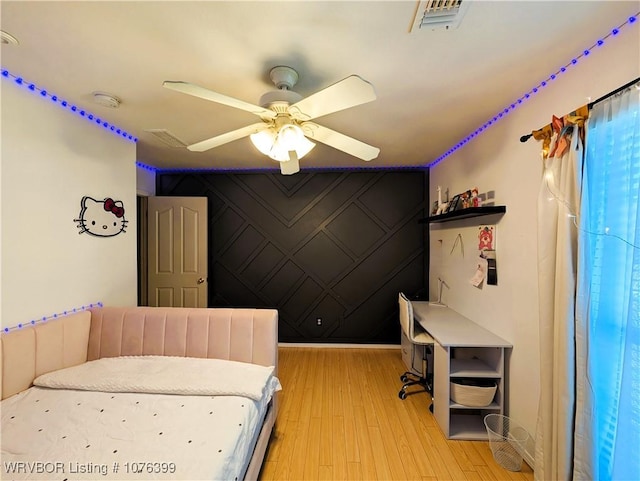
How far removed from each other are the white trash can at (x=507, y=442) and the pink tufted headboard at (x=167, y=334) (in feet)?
5.54

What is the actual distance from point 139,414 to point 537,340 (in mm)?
2439

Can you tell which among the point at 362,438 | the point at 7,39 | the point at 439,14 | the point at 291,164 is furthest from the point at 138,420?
the point at 439,14

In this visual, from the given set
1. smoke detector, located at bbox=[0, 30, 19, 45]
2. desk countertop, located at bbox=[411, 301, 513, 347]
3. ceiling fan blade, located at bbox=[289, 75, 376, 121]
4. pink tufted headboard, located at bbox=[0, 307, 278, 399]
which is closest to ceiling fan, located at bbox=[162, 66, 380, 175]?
ceiling fan blade, located at bbox=[289, 75, 376, 121]

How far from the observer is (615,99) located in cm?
122

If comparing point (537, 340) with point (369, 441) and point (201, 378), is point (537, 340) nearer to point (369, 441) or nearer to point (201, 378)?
point (369, 441)

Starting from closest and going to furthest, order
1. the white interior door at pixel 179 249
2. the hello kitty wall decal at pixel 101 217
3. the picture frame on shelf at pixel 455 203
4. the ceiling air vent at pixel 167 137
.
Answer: the hello kitty wall decal at pixel 101 217, the ceiling air vent at pixel 167 137, the picture frame on shelf at pixel 455 203, the white interior door at pixel 179 249

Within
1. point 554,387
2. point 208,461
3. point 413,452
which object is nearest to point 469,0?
point 554,387

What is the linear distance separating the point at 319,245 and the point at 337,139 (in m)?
2.34

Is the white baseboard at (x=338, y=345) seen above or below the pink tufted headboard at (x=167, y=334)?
below

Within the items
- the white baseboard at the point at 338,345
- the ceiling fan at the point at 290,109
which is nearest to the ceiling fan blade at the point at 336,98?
the ceiling fan at the point at 290,109

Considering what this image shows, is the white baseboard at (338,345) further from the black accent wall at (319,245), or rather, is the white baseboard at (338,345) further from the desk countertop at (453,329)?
the desk countertop at (453,329)

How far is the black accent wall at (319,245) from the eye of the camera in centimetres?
386

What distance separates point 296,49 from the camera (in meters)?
1.40

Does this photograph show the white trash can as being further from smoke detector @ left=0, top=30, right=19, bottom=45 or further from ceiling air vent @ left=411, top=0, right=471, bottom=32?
smoke detector @ left=0, top=30, right=19, bottom=45
